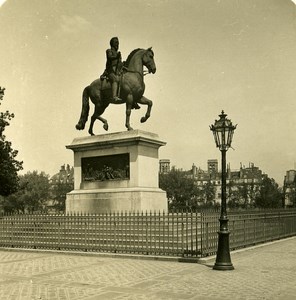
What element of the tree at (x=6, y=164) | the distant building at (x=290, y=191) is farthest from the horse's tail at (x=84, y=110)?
the distant building at (x=290, y=191)

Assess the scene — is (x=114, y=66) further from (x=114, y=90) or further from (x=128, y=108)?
(x=128, y=108)

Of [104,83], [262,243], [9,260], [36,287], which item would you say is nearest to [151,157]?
[104,83]

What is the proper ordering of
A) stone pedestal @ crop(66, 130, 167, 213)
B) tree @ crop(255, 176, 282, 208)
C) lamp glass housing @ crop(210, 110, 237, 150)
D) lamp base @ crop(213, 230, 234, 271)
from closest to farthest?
lamp base @ crop(213, 230, 234, 271) → lamp glass housing @ crop(210, 110, 237, 150) → stone pedestal @ crop(66, 130, 167, 213) → tree @ crop(255, 176, 282, 208)

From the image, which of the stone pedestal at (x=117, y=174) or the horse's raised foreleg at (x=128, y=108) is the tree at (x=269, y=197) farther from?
the horse's raised foreleg at (x=128, y=108)

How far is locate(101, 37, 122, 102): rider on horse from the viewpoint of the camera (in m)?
19.5

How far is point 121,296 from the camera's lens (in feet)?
28.5

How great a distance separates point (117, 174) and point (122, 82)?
3826 mm

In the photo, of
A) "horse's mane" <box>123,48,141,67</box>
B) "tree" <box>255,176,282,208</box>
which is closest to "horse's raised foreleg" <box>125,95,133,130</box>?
"horse's mane" <box>123,48,141,67</box>

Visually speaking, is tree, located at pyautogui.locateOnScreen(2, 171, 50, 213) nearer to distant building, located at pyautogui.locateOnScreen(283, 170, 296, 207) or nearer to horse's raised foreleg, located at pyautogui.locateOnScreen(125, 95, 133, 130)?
distant building, located at pyautogui.locateOnScreen(283, 170, 296, 207)

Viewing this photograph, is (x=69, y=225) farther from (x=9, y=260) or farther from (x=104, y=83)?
(x=104, y=83)

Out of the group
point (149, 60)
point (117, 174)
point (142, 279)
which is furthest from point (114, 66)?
point (142, 279)

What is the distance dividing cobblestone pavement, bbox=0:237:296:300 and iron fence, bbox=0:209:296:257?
85cm

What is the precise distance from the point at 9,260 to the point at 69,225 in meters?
2.81

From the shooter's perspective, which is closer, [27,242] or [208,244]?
[208,244]
